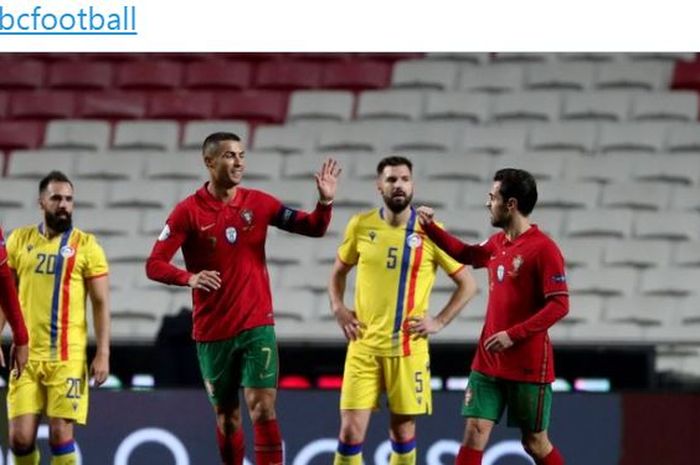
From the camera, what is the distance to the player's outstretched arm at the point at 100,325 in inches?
291

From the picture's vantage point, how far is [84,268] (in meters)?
7.48

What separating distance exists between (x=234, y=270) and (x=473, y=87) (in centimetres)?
491

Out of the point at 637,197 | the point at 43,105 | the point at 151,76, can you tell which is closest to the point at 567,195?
the point at 637,197

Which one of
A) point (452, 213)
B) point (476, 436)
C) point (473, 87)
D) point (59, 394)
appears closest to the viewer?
point (476, 436)

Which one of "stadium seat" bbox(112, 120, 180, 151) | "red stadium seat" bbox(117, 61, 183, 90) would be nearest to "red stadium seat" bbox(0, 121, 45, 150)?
"stadium seat" bbox(112, 120, 180, 151)

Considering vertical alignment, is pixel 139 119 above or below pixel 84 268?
above

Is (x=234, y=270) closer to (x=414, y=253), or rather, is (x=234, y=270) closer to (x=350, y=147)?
(x=414, y=253)

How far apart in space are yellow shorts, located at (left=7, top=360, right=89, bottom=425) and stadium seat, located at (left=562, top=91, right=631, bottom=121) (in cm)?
472

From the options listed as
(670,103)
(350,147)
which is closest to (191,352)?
(350,147)

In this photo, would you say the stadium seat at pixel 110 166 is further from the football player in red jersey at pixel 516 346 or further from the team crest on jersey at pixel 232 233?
the football player in red jersey at pixel 516 346

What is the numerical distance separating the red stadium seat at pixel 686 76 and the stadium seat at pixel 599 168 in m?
0.75

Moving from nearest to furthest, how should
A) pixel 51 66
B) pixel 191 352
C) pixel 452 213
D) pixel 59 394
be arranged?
pixel 59 394
pixel 191 352
pixel 452 213
pixel 51 66

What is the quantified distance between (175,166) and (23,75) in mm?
1615
